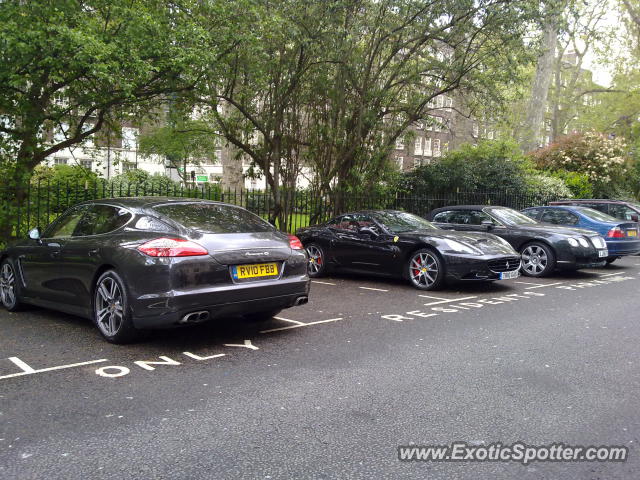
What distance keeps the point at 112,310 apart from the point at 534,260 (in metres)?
9.02

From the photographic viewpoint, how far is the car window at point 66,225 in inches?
258

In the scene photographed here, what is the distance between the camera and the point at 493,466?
3.13 m

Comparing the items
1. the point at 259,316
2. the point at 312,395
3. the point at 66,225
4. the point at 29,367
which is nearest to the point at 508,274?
the point at 259,316

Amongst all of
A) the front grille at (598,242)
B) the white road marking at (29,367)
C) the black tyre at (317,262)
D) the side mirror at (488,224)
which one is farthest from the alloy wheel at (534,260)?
the white road marking at (29,367)

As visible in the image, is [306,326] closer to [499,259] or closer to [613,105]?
[499,259]

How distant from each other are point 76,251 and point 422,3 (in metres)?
9.76

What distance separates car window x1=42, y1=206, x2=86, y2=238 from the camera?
6547 millimetres

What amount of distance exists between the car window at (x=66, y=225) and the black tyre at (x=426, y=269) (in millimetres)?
5526

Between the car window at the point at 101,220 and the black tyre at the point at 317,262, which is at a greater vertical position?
the car window at the point at 101,220

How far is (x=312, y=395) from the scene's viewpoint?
4.22 m

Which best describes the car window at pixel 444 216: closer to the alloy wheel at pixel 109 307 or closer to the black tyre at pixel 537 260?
the black tyre at pixel 537 260

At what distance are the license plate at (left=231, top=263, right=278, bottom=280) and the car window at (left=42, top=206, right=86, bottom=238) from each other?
7.28 feet

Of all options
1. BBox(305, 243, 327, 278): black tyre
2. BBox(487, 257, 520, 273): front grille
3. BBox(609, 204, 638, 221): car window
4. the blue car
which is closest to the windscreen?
BBox(305, 243, 327, 278): black tyre

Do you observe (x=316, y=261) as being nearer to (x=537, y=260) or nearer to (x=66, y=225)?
(x=537, y=260)
